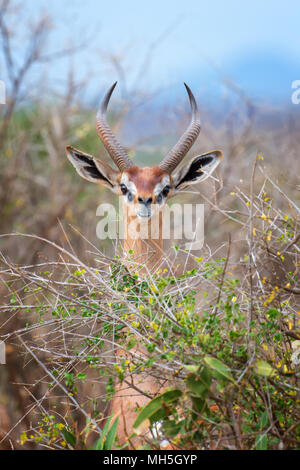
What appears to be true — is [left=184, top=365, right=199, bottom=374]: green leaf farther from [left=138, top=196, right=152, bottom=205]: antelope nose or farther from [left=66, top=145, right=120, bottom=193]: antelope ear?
[left=66, top=145, right=120, bottom=193]: antelope ear

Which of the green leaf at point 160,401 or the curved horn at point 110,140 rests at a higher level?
the curved horn at point 110,140

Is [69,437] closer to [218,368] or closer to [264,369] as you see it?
[218,368]

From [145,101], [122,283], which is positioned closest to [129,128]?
[145,101]

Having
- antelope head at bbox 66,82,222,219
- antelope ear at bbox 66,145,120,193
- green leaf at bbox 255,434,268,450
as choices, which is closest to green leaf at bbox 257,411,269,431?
green leaf at bbox 255,434,268,450

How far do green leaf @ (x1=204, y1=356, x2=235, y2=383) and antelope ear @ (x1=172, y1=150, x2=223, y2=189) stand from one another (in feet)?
10.6

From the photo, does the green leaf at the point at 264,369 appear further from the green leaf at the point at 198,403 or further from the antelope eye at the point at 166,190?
the antelope eye at the point at 166,190

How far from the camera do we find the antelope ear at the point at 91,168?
602 centimetres

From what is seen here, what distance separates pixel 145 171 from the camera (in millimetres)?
5938

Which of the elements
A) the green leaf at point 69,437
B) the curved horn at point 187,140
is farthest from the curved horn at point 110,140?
the green leaf at point 69,437

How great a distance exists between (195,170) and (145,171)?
1.86 feet

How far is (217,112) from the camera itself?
13266 millimetres

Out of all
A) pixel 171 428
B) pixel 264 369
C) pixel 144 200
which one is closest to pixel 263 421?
pixel 264 369
